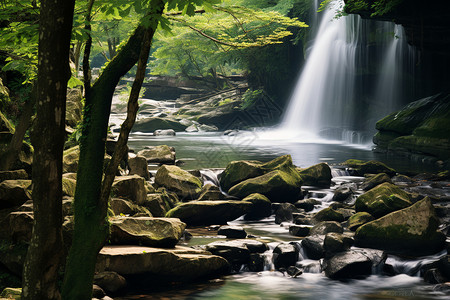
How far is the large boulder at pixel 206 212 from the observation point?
36.4 feet

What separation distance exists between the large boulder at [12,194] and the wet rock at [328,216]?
632 centimetres

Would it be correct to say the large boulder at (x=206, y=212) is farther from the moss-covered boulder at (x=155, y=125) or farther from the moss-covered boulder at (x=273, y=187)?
the moss-covered boulder at (x=155, y=125)

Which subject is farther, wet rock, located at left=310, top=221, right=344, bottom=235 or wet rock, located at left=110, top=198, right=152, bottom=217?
wet rock, located at left=310, top=221, right=344, bottom=235

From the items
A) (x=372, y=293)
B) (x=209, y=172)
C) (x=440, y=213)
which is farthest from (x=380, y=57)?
(x=372, y=293)

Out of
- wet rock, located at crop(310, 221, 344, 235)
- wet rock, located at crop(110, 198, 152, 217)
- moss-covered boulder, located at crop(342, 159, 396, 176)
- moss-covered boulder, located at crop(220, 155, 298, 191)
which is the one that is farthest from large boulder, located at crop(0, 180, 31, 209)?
moss-covered boulder, located at crop(342, 159, 396, 176)

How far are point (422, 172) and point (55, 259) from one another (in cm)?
1579

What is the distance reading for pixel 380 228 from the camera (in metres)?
9.30

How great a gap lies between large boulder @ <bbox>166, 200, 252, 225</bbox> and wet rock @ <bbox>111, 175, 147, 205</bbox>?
970 millimetres

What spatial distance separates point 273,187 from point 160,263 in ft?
20.4

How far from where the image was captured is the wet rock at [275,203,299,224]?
1178cm

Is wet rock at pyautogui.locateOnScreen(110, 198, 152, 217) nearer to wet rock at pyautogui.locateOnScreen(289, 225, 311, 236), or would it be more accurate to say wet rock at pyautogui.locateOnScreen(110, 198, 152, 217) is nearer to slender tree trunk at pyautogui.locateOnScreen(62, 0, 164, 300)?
wet rock at pyautogui.locateOnScreen(289, 225, 311, 236)

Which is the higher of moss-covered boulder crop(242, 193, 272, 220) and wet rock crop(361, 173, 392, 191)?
wet rock crop(361, 173, 392, 191)

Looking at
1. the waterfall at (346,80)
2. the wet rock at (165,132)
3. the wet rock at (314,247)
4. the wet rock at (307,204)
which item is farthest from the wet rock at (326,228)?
the wet rock at (165,132)

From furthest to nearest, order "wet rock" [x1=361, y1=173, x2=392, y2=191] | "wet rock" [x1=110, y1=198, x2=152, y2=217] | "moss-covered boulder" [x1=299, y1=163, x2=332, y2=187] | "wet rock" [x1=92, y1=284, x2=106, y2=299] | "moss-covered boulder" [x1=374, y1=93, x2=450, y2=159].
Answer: "moss-covered boulder" [x1=374, y1=93, x2=450, y2=159] < "moss-covered boulder" [x1=299, y1=163, x2=332, y2=187] < "wet rock" [x1=361, y1=173, x2=392, y2=191] < "wet rock" [x1=110, y1=198, x2=152, y2=217] < "wet rock" [x1=92, y1=284, x2=106, y2=299]
